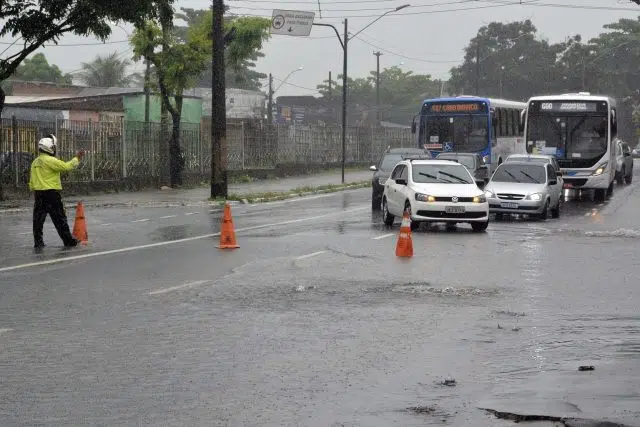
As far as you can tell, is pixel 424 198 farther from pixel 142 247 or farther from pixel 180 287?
pixel 180 287

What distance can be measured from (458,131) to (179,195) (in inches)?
502

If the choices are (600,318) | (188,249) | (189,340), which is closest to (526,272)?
(600,318)

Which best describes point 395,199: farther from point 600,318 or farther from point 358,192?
point 358,192

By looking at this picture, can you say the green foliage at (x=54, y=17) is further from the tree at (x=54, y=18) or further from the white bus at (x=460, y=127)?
the white bus at (x=460, y=127)

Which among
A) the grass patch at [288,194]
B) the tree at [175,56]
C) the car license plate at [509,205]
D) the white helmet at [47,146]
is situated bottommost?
the grass patch at [288,194]

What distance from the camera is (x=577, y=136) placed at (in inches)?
1567

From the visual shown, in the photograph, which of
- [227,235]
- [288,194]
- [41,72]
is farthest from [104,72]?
[227,235]

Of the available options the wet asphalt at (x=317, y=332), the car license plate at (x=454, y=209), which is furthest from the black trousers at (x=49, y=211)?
the car license plate at (x=454, y=209)

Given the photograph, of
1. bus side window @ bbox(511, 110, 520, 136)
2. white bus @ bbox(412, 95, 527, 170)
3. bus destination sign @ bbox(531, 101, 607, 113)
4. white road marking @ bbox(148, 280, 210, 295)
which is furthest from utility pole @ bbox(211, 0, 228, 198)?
white road marking @ bbox(148, 280, 210, 295)

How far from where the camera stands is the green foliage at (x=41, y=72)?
107 meters

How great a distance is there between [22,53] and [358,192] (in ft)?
53.9

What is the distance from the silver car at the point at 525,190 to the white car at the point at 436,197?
299cm

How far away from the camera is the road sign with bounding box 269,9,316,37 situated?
47719 mm

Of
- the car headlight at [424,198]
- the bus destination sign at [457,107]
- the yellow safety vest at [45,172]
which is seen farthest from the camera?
the bus destination sign at [457,107]
